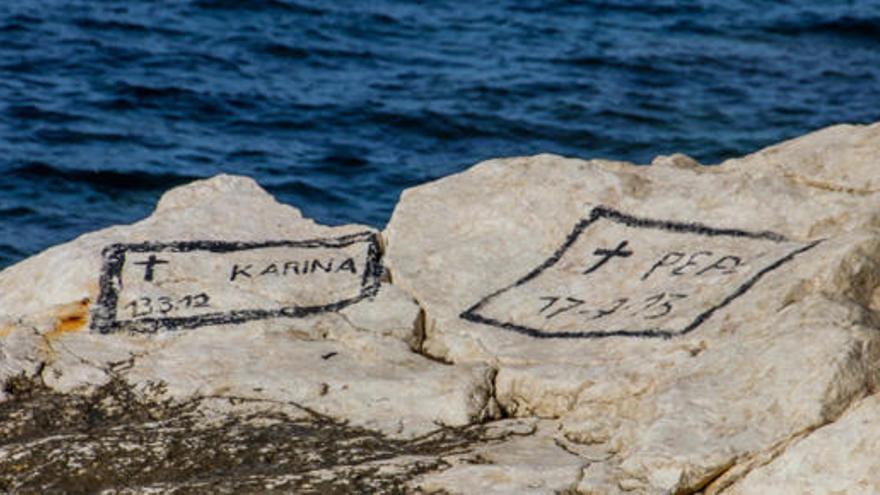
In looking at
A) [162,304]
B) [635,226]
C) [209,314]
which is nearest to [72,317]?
[162,304]

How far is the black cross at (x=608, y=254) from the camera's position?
297 inches

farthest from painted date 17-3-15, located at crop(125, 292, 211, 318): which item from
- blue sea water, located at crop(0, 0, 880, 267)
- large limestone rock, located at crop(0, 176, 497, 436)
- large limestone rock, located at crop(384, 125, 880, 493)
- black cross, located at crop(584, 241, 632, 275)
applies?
blue sea water, located at crop(0, 0, 880, 267)

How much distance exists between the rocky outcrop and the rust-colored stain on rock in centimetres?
1

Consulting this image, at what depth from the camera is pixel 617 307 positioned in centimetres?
724

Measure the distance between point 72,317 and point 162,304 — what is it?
1.23 ft

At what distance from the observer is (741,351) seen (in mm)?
6449

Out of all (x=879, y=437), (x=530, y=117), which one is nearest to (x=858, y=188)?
(x=879, y=437)

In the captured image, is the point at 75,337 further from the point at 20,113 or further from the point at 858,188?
the point at 20,113

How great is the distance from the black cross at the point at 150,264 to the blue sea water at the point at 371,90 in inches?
172

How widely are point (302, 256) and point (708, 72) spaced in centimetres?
926

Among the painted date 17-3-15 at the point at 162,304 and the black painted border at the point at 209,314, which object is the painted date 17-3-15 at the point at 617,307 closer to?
the black painted border at the point at 209,314

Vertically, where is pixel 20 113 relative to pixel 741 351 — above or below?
below

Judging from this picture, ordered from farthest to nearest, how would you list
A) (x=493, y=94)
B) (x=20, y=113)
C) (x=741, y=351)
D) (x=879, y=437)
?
(x=493, y=94), (x=20, y=113), (x=741, y=351), (x=879, y=437)

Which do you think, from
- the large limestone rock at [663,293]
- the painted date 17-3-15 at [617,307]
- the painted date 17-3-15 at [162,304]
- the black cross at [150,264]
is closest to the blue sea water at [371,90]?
the black cross at [150,264]
